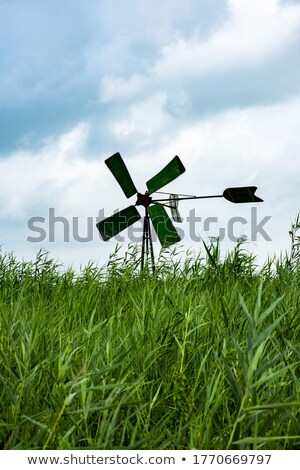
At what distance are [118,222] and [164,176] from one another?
1387mm

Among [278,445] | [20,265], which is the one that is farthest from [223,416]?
[20,265]

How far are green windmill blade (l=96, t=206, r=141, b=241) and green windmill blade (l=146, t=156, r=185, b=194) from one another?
0.63m

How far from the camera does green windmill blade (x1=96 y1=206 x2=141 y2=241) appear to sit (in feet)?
41.3

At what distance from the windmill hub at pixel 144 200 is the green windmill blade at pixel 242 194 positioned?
1.89 meters

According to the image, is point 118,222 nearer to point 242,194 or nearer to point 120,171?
point 120,171

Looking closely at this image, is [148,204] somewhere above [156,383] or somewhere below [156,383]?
above

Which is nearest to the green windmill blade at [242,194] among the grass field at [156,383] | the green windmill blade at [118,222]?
the green windmill blade at [118,222]

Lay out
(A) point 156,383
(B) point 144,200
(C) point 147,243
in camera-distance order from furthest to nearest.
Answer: (B) point 144,200 → (C) point 147,243 → (A) point 156,383

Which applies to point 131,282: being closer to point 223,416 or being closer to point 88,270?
point 88,270

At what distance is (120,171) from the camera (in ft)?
41.2

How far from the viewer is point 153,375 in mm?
2605

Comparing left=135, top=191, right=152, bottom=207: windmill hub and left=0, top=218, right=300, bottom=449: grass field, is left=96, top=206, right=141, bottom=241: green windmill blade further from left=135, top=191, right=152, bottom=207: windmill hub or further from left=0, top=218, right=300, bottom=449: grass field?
left=0, top=218, right=300, bottom=449: grass field

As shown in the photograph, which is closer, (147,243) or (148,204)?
(147,243)

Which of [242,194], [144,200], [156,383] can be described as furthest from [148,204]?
[156,383]
